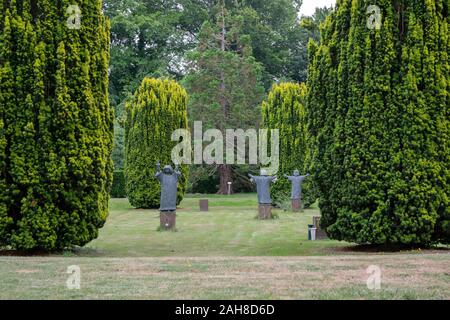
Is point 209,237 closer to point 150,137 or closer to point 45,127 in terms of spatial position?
point 45,127

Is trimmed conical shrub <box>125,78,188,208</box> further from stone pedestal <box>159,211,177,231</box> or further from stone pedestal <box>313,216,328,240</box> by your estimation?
stone pedestal <box>313,216,328,240</box>

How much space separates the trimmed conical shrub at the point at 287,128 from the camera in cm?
2955

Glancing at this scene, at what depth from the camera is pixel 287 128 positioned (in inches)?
1181

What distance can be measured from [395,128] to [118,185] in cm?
2690

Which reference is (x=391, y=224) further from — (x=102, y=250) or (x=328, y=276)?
(x=102, y=250)

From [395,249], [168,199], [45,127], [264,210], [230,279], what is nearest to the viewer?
[230,279]

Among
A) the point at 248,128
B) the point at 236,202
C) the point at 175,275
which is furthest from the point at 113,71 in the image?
the point at 175,275

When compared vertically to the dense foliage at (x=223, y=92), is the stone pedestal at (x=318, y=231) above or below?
below

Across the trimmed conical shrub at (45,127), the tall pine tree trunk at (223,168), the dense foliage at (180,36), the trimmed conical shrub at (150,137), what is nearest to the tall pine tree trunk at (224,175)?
the tall pine tree trunk at (223,168)

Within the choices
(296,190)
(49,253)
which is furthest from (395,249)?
(296,190)

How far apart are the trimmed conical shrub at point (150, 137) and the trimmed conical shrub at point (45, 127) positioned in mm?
16307

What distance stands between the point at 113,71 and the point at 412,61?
133 feet

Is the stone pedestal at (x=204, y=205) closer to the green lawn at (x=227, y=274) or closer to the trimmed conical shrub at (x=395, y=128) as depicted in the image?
→ the green lawn at (x=227, y=274)

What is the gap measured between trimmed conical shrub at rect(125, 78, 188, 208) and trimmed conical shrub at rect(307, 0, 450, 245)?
55.6 feet
